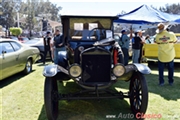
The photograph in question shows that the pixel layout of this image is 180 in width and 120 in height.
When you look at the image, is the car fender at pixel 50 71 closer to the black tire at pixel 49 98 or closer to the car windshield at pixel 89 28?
the black tire at pixel 49 98

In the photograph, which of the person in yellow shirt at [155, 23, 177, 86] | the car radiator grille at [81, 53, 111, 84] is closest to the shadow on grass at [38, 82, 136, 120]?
the car radiator grille at [81, 53, 111, 84]

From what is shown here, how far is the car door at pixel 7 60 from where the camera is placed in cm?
521

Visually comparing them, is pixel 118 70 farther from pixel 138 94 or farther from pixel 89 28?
pixel 89 28

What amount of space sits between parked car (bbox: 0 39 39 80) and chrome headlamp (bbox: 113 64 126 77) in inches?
133

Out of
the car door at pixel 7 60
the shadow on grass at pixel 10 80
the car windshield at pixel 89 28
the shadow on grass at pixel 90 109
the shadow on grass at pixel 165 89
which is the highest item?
the car windshield at pixel 89 28

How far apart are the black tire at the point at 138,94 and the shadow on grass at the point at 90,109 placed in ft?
0.68

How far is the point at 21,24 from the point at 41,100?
179ft

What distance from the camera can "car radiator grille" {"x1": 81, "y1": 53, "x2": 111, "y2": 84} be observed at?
3.30m

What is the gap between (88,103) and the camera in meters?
4.10

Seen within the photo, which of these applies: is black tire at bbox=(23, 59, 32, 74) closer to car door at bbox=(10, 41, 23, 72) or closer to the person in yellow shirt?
car door at bbox=(10, 41, 23, 72)

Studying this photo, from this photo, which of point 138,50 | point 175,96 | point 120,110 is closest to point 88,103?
point 120,110

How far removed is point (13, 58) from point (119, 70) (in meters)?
3.78

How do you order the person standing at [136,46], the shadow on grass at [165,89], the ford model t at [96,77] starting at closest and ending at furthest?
the ford model t at [96,77] → the shadow on grass at [165,89] → the person standing at [136,46]

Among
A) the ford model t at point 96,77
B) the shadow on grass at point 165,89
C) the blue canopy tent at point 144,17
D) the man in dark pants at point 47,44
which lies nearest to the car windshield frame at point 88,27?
the ford model t at point 96,77
